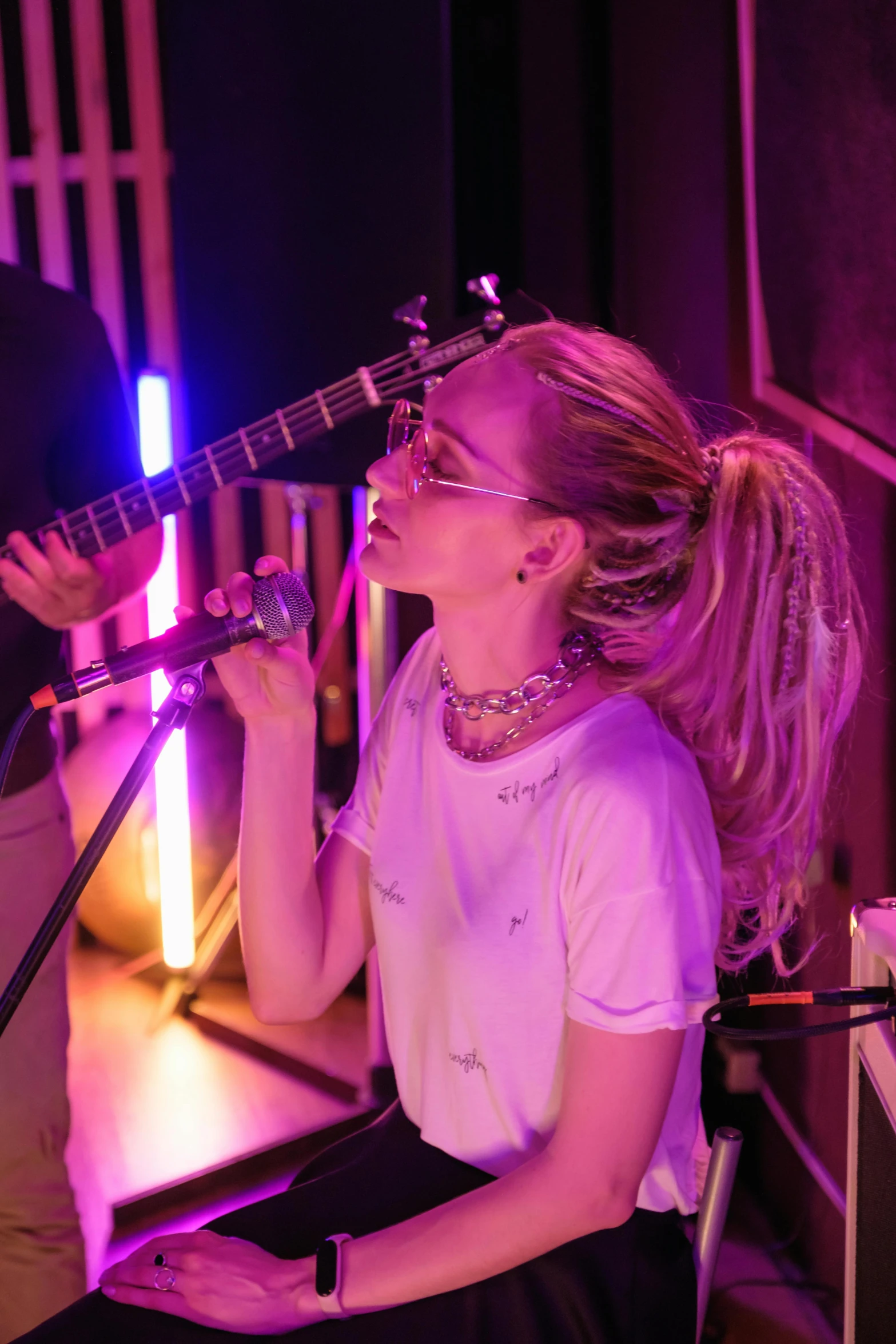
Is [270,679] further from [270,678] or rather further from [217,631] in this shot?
[217,631]

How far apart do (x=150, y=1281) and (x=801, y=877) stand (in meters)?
0.91

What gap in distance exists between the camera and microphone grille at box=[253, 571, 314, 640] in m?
1.24

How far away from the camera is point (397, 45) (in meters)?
2.29

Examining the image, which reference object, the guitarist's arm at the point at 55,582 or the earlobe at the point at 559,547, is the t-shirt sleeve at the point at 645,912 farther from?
the guitarist's arm at the point at 55,582

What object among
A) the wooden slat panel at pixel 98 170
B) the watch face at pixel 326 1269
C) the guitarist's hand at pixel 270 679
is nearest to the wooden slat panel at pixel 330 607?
the wooden slat panel at pixel 98 170

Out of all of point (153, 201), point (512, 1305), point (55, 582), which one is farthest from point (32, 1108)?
point (153, 201)

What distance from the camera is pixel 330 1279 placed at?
1.17m

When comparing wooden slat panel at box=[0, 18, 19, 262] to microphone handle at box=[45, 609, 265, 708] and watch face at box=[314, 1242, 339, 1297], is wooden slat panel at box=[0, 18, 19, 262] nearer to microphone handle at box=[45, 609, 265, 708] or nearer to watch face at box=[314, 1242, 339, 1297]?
microphone handle at box=[45, 609, 265, 708]

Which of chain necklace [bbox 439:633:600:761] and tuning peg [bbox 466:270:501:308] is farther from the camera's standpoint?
tuning peg [bbox 466:270:501:308]

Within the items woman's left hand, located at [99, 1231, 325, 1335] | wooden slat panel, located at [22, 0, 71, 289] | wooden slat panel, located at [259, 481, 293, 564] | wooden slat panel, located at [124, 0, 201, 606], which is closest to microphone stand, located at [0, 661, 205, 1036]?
woman's left hand, located at [99, 1231, 325, 1335]

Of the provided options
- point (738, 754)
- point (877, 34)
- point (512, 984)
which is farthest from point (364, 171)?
point (512, 984)

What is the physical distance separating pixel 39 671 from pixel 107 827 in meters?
0.90

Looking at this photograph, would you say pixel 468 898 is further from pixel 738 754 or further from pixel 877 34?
pixel 877 34

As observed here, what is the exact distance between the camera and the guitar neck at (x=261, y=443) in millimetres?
2053
